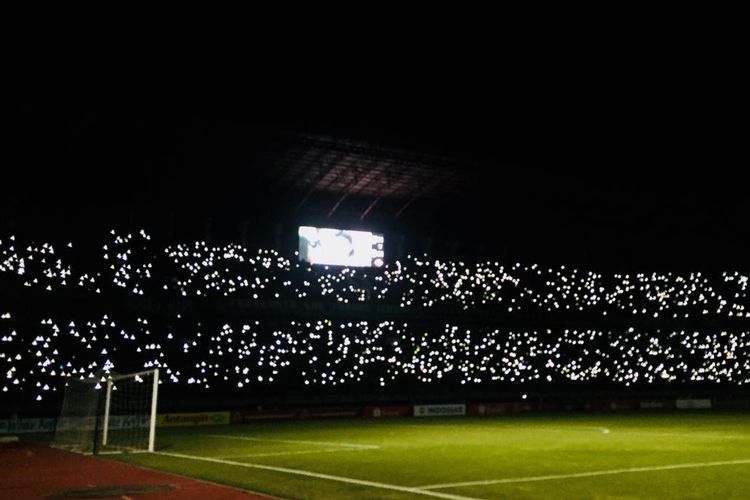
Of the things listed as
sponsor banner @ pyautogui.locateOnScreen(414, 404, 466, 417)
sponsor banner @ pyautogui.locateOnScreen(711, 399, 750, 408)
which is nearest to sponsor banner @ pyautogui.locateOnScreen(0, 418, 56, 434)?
sponsor banner @ pyautogui.locateOnScreen(414, 404, 466, 417)

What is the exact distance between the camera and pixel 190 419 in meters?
33.0

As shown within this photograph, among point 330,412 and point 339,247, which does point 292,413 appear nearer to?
point 330,412

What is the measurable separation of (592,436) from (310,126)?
53.4 feet

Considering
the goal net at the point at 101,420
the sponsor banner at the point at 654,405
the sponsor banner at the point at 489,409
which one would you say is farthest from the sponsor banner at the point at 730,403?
the goal net at the point at 101,420

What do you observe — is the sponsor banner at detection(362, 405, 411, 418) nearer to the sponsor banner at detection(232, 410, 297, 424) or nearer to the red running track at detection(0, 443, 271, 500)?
the sponsor banner at detection(232, 410, 297, 424)

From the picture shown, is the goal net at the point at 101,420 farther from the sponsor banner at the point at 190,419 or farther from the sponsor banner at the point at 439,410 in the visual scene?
the sponsor banner at the point at 439,410

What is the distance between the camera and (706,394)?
4959cm

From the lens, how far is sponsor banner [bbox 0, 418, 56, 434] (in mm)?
28297

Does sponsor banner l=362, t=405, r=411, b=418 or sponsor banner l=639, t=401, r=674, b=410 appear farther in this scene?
sponsor banner l=639, t=401, r=674, b=410

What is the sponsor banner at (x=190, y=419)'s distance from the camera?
105ft

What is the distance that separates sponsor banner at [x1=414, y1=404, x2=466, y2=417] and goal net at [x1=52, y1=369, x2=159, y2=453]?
49.3ft

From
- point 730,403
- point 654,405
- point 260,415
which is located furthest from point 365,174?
point 730,403

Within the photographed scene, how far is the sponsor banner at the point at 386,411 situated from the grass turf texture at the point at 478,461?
1338 cm

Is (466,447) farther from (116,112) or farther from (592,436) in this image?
(116,112)
